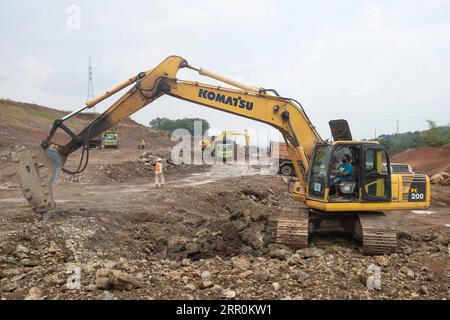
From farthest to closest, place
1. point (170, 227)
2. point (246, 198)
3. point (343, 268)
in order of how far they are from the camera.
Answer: point (246, 198), point (170, 227), point (343, 268)

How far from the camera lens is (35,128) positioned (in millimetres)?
39688

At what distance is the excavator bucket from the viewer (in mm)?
8344

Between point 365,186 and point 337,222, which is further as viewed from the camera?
point 337,222

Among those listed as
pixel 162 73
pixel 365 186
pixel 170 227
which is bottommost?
pixel 170 227

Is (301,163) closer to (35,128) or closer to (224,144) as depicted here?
(224,144)

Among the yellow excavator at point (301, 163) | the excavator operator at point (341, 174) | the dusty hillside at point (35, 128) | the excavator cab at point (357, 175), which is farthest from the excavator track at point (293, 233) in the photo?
the dusty hillside at point (35, 128)

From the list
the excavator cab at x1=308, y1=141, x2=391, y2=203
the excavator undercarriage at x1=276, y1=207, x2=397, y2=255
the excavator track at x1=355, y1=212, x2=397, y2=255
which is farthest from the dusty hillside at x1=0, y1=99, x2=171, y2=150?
the excavator track at x1=355, y1=212, x2=397, y2=255

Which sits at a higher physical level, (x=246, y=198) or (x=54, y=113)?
(x=54, y=113)

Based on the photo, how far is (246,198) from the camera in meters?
16.0

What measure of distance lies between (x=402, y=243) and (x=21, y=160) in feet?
25.4

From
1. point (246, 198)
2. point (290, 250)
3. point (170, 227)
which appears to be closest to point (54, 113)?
point (246, 198)

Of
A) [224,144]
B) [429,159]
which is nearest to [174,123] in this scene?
[224,144]
